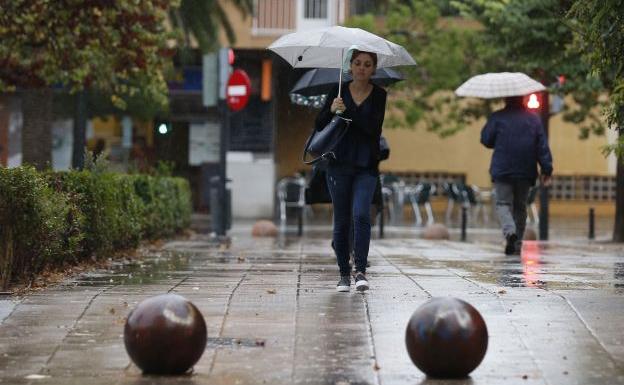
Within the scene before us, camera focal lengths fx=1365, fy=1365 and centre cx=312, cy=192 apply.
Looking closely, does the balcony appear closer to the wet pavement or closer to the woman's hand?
the wet pavement

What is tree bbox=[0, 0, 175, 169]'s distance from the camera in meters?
18.3

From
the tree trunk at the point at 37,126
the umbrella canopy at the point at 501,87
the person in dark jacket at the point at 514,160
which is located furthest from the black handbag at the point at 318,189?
the tree trunk at the point at 37,126

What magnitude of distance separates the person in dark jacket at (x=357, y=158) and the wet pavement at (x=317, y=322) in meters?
0.37

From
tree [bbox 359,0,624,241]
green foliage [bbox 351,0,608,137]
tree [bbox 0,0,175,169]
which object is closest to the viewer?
tree [bbox 359,0,624,241]

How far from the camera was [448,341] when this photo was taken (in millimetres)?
6641

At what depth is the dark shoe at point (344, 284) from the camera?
394 inches

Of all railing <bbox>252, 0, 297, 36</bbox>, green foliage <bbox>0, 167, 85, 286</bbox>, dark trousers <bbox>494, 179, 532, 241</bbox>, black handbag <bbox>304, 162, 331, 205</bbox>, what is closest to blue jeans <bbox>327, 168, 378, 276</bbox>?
black handbag <bbox>304, 162, 331, 205</bbox>

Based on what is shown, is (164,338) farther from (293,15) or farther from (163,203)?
(293,15)

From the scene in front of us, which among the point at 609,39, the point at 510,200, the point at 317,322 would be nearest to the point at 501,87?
the point at 510,200

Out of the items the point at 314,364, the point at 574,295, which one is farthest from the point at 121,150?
the point at 314,364

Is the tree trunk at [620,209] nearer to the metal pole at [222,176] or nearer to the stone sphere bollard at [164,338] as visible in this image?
the metal pole at [222,176]

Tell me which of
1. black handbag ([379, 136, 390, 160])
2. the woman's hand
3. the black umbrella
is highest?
the black umbrella

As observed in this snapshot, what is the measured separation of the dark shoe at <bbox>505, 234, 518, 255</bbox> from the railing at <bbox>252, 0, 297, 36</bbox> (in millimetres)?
19160

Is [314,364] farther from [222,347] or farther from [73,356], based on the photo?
[73,356]
